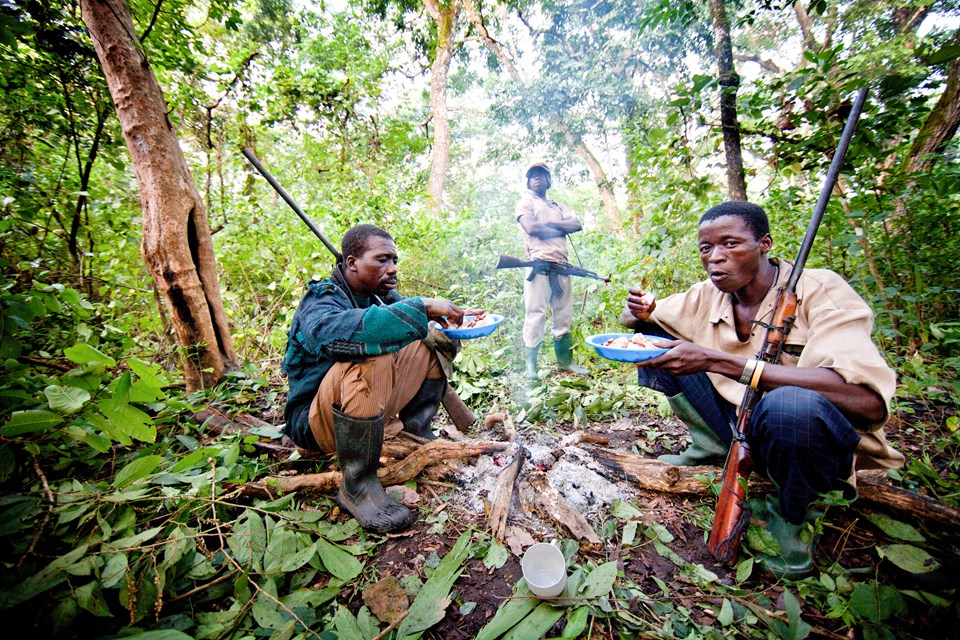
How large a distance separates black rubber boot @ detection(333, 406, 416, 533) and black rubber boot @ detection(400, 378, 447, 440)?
2.16 ft

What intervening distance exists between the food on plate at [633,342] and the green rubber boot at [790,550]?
→ 0.89m

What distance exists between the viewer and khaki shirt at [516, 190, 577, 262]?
4.64m

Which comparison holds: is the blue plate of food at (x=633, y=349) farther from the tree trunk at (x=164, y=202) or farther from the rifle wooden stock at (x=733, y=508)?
the tree trunk at (x=164, y=202)

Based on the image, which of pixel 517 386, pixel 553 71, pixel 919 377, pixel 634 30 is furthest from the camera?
pixel 553 71

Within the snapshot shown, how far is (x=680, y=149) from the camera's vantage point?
10.5 ft

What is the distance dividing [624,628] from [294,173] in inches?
300

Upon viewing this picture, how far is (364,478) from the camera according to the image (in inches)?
79.7

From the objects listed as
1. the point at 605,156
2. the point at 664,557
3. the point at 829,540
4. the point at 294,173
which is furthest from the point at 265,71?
the point at 605,156

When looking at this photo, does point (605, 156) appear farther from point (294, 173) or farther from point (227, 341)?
point (227, 341)

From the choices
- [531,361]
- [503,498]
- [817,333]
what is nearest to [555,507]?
[503,498]

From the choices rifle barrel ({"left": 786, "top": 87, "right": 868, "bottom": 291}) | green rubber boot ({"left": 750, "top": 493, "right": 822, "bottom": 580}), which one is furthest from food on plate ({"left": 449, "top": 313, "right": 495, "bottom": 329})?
green rubber boot ({"left": 750, "top": 493, "right": 822, "bottom": 580})

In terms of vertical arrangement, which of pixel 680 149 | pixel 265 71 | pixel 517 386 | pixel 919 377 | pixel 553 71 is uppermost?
pixel 553 71

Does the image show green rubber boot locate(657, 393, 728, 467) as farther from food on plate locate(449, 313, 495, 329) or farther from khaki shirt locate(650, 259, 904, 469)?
food on plate locate(449, 313, 495, 329)

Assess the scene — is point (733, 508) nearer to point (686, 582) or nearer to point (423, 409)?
point (686, 582)
